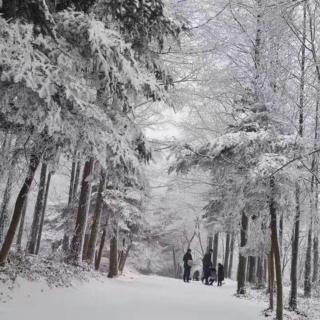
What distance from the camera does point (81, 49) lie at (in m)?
7.45

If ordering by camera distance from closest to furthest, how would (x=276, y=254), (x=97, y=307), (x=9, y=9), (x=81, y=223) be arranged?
(x=9, y=9) < (x=97, y=307) < (x=276, y=254) < (x=81, y=223)

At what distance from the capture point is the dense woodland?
641 cm

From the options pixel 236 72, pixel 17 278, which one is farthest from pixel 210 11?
pixel 17 278

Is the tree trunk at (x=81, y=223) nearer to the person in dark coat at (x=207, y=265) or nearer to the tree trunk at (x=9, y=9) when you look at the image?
the tree trunk at (x=9, y=9)

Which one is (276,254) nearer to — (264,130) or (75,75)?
(264,130)

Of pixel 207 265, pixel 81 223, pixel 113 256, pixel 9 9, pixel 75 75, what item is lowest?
pixel 207 265

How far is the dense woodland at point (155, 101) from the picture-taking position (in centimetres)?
641

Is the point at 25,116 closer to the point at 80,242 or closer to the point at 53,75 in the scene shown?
the point at 53,75

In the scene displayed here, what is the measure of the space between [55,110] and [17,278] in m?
4.19

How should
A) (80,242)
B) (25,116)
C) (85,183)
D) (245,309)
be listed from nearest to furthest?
(25,116) < (245,309) < (80,242) < (85,183)

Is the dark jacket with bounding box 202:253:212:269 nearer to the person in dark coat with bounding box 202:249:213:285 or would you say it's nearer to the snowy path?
the person in dark coat with bounding box 202:249:213:285

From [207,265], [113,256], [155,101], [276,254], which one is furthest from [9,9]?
[207,265]

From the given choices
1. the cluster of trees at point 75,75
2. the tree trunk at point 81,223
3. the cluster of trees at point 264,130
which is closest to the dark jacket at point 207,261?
the cluster of trees at point 264,130

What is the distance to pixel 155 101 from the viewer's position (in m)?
9.55
